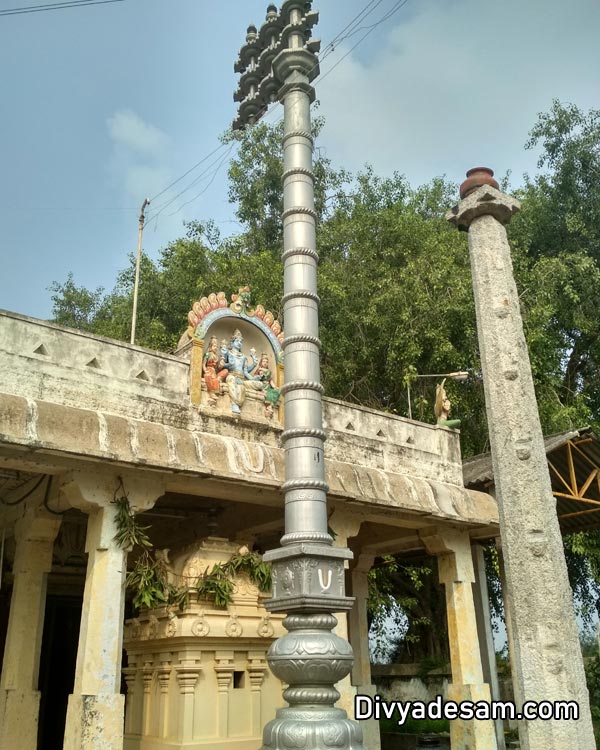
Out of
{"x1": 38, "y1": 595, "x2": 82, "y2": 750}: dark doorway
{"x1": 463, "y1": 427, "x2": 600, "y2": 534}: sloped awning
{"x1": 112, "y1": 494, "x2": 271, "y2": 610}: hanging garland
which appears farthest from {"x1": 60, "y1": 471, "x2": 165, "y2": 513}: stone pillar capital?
{"x1": 463, "y1": 427, "x2": 600, "y2": 534}: sloped awning

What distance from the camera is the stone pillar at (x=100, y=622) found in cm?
723

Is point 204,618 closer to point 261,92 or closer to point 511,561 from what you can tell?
point 511,561

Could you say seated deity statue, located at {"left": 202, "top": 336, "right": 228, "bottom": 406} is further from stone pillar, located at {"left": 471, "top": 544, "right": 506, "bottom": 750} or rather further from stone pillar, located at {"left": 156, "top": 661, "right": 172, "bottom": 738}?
stone pillar, located at {"left": 471, "top": 544, "right": 506, "bottom": 750}

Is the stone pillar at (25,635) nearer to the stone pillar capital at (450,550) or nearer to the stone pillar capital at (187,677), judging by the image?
the stone pillar capital at (187,677)

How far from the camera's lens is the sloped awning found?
12070 mm

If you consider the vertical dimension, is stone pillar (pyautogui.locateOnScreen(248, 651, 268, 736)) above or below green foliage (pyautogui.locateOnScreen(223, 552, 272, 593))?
below

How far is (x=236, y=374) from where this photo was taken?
10.1 meters

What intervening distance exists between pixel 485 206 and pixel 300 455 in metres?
3.63

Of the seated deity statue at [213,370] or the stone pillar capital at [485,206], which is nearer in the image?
the stone pillar capital at [485,206]

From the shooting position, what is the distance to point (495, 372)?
23.2 feet

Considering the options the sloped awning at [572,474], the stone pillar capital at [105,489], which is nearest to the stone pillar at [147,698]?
the stone pillar capital at [105,489]

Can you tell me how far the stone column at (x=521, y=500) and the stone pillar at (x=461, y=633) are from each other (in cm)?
433

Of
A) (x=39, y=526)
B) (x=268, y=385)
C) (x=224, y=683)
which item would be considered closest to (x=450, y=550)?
(x=268, y=385)

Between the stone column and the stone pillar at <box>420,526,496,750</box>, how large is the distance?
14.2 ft
